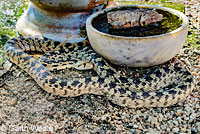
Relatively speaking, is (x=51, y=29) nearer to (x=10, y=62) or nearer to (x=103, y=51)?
(x=10, y=62)

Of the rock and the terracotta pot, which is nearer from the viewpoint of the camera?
the rock

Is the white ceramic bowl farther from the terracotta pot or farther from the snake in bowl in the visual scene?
the terracotta pot

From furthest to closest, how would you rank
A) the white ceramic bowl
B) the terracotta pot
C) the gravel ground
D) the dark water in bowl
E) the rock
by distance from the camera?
the terracotta pot < the rock < the dark water in bowl < the white ceramic bowl < the gravel ground

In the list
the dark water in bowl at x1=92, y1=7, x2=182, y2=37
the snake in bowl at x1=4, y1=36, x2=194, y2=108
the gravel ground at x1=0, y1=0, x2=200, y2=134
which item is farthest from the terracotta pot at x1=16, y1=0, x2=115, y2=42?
the gravel ground at x1=0, y1=0, x2=200, y2=134

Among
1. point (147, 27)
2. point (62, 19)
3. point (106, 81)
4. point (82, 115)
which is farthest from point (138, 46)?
point (62, 19)

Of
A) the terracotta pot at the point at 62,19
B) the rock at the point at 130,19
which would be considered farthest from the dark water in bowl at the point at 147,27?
the terracotta pot at the point at 62,19

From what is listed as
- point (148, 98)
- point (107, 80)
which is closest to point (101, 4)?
point (107, 80)

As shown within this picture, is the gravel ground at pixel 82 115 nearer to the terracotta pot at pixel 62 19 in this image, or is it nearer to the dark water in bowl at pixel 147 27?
the dark water in bowl at pixel 147 27
